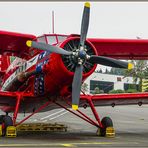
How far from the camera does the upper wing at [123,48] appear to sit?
555 inches

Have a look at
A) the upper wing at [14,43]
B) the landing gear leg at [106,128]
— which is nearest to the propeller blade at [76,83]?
the landing gear leg at [106,128]

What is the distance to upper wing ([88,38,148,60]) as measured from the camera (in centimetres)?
1411

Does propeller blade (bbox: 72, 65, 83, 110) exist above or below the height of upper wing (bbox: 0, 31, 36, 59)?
below

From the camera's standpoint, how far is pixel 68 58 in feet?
31.1

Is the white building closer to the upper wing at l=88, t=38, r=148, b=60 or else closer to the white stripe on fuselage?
the upper wing at l=88, t=38, r=148, b=60

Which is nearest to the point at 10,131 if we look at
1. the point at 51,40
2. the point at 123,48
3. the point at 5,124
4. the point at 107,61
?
the point at 5,124

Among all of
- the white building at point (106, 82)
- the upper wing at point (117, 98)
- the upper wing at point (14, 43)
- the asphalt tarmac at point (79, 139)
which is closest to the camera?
the asphalt tarmac at point (79, 139)

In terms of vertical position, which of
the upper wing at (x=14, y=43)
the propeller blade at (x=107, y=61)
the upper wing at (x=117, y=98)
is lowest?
the upper wing at (x=117, y=98)

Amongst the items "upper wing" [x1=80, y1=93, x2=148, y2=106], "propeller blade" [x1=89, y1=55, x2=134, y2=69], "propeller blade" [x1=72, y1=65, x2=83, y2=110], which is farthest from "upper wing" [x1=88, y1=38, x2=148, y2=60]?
"propeller blade" [x1=72, y1=65, x2=83, y2=110]

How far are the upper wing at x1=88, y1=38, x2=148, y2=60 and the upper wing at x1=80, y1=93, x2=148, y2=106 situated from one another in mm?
2083

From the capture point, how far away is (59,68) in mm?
9547

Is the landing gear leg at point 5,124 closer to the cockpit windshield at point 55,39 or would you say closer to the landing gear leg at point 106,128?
the cockpit windshield at point 55,39

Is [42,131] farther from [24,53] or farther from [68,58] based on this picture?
[68,58]

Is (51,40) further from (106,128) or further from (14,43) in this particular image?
(106,128)
